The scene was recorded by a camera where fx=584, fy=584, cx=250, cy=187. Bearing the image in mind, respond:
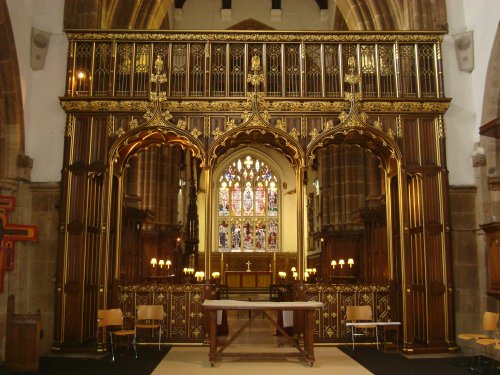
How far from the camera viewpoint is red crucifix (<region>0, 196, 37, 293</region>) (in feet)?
35.0

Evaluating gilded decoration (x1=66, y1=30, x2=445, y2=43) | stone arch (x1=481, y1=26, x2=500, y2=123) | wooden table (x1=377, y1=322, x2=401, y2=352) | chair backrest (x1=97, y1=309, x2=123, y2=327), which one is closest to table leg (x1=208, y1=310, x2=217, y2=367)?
chair backrest (x1=97, y1=309, x2=123, y2=327)

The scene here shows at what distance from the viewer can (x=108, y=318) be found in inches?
411

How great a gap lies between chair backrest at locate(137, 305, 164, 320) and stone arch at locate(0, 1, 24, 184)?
3564 millimetres

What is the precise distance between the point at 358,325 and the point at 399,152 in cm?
351

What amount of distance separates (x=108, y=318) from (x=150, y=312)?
2.83ft

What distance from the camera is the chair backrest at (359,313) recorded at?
1121cm

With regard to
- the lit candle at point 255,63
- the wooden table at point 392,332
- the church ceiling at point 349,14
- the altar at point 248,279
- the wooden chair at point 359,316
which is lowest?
the wooden table at point 392,332

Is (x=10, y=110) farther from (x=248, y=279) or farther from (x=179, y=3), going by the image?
(x=248, y=279)

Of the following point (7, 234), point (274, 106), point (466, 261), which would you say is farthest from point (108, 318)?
point (466, 261)

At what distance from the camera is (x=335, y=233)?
20.5 metres

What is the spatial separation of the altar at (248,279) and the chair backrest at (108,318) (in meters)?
17.3

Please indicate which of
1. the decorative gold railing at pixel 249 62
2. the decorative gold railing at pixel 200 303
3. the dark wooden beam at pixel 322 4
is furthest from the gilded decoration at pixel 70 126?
the dark wooden beam at pixel 322 4

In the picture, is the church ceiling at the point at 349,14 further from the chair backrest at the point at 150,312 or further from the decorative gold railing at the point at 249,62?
the chair backrest at the point at 150,312

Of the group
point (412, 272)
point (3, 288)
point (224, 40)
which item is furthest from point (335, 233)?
point (3, 288)
